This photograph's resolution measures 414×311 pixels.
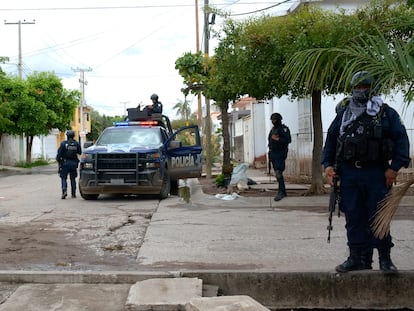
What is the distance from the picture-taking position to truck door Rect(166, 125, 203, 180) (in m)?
12.6

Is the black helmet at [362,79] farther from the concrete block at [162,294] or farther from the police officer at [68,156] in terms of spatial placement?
the police officer at [68,156]

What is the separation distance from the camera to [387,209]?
441 cm

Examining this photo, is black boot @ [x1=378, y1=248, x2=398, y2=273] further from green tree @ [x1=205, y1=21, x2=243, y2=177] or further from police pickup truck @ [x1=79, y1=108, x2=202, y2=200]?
police pickup truck @ [x1=79, y1=108, x2=202, y2=200]

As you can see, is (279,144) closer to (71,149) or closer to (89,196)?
(89,196)

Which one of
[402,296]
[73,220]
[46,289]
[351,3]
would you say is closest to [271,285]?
[402,296]

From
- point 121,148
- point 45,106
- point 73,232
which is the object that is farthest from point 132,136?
Result: point 45,106

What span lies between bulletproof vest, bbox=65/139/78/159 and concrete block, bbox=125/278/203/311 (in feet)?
26.2

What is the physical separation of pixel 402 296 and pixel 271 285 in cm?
125

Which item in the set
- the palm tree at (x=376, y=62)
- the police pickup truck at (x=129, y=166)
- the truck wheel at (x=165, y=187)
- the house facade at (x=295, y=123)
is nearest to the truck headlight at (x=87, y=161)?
the police pickup truck at (x=129, y=166)

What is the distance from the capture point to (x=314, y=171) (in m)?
11.6

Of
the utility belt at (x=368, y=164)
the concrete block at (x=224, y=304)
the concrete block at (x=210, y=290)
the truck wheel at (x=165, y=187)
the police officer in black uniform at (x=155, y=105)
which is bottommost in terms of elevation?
the concrete block at (x=210, y=290)

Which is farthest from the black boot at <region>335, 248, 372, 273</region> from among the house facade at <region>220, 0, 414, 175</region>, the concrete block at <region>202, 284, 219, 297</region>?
the house facade at <region>220, 0, 414, 175</region>

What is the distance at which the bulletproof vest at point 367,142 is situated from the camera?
4781mm

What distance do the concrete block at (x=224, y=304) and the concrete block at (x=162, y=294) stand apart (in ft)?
0.61
